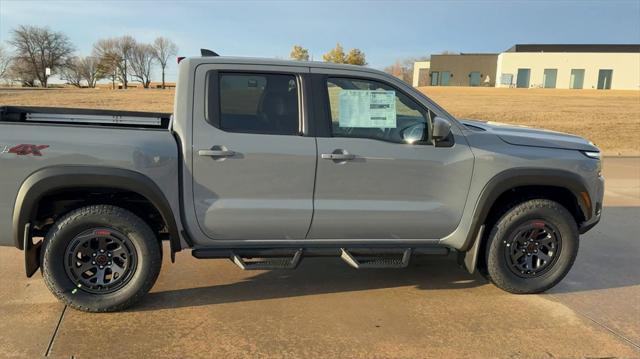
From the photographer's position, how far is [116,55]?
10581 cm

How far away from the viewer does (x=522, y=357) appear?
337 cm

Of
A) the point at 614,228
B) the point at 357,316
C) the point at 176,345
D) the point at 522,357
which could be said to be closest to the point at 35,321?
the point at 176,345

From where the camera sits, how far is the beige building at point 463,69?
2960 inches

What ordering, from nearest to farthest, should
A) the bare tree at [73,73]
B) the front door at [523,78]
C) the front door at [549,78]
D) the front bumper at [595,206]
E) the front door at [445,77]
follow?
the front bumper at [595,206], the front door at [549,78], the front door at [523,78], the front door at [445,77], the bare tree at [73,73]

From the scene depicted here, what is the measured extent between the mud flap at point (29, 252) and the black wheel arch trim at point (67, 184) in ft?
0.09

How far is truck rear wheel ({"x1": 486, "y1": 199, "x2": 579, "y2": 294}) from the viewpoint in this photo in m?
4.27

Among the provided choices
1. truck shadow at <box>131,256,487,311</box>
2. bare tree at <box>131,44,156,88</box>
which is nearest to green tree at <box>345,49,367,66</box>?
bare tree at <box>131,44,156,88</box>

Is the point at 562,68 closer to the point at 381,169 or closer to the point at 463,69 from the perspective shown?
the point at 463,69

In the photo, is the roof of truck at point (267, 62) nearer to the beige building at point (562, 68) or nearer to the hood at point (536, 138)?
the hood at point (536, 138)

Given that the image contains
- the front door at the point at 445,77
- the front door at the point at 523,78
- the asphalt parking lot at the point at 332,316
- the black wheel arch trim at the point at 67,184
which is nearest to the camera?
the asphalt parking lot at the point at 332,316

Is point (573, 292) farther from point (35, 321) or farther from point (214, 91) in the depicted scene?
point (35, 321)

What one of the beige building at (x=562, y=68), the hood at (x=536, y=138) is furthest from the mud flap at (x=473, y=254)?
the beige building at (x=562, y=68)

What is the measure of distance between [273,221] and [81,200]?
142 centimetres

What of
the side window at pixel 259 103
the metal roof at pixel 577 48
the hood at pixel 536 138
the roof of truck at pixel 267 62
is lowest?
the hood at pixel 536 138
